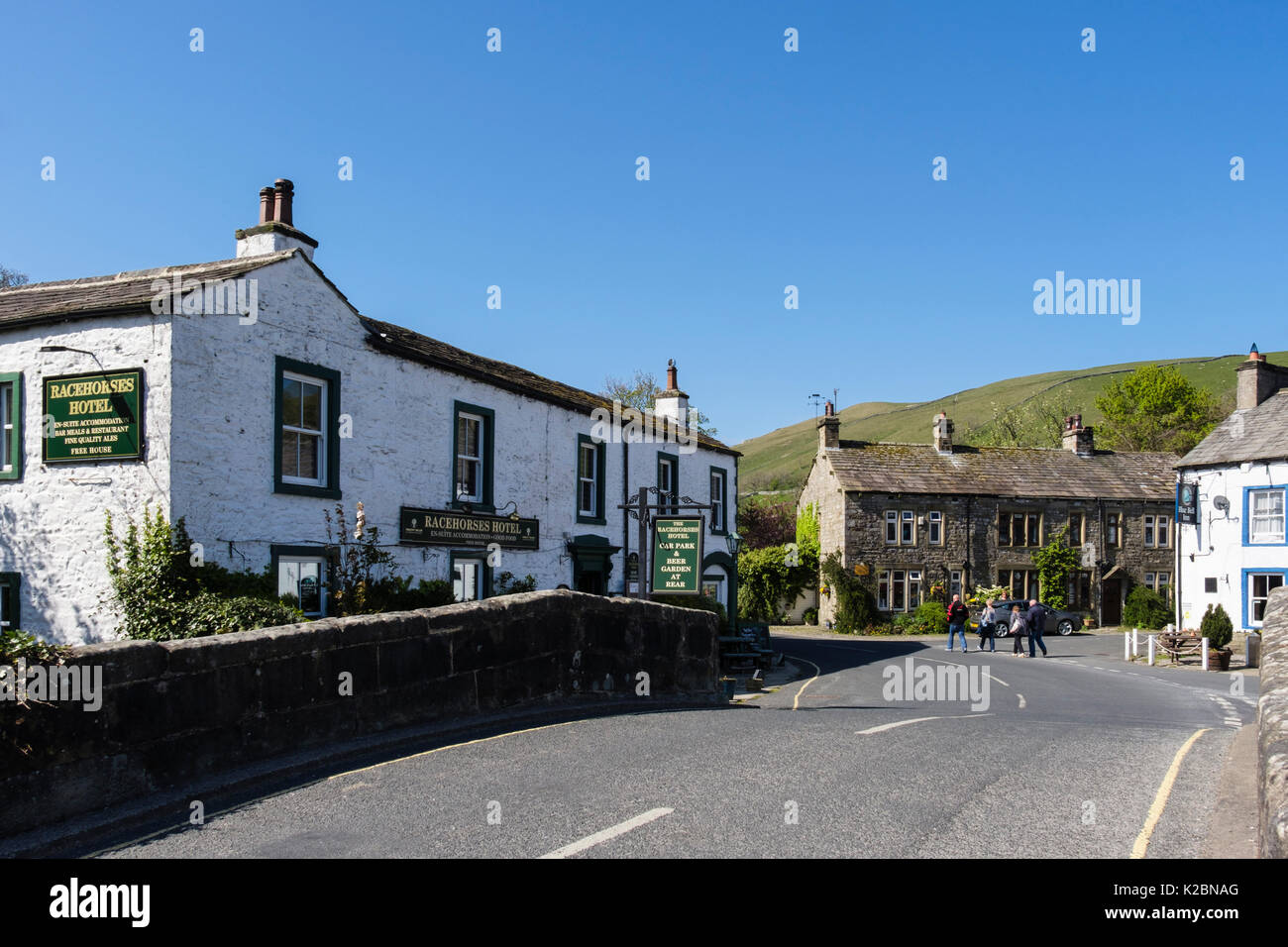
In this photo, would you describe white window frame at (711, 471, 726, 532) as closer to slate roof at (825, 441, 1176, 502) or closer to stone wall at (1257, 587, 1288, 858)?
slate roof at (825, 441, 1176, 502)

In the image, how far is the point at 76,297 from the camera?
1431 centimetres

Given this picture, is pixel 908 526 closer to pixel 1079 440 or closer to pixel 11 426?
pixel 1079 440

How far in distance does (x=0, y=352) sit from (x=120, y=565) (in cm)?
378

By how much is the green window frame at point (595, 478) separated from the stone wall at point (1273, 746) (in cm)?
1494

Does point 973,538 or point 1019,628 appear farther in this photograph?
point 973,538

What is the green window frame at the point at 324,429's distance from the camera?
46.6 feet

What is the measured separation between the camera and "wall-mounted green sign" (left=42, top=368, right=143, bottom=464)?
42.0 feet

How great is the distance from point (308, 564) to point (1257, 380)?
120ft

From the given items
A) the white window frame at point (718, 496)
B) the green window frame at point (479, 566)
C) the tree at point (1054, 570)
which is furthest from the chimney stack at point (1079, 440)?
the green window frame at point (479, 566)

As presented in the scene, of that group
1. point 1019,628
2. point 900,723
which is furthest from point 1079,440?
point 900,723

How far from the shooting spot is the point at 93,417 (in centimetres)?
1314

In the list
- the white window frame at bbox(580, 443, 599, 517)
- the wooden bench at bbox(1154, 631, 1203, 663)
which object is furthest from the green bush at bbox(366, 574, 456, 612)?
the wooden bench at bbox(1154, 631, 1203, 663)

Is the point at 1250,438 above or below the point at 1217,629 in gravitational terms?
above

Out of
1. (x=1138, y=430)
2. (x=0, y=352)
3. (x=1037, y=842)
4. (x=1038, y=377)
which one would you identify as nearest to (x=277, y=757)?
(x=1037, y=842)
